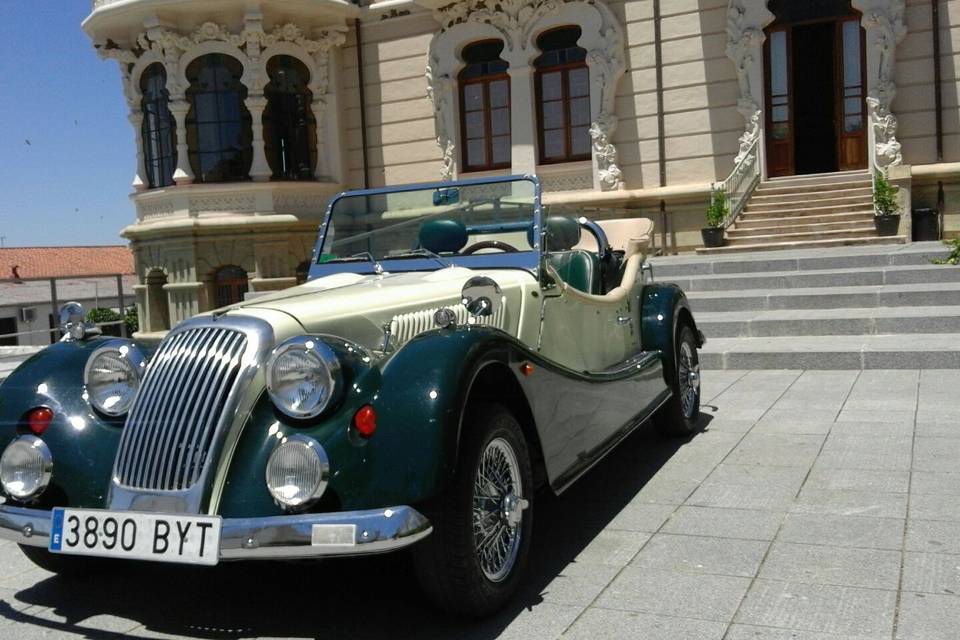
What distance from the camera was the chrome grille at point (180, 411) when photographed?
3.19m

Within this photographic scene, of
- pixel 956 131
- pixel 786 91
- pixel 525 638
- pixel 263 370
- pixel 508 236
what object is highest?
pixel 786 91

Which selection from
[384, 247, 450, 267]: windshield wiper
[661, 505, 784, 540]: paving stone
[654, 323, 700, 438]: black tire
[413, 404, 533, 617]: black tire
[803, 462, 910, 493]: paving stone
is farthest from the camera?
[654, 323, 700, 438]: black tire

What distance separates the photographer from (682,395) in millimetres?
6074

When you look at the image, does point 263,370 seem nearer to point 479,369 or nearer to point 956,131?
point 479,369

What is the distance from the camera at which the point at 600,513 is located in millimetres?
4555

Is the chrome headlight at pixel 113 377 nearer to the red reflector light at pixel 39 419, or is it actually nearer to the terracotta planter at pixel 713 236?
the red reflector light at pixel 39 419

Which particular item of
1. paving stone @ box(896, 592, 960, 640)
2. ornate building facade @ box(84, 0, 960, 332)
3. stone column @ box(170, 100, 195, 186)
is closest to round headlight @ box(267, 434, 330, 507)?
paving stone @ box(896, 592, 960, 640)

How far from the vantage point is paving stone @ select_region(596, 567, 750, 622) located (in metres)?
3.32

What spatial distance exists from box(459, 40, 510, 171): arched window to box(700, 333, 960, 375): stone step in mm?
9197

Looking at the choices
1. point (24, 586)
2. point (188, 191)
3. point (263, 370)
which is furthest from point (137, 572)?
point (188, 191)

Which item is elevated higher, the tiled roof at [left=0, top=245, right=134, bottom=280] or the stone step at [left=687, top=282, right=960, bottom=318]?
the tiled roof at [left=0, top=245, right=134, bottom=280]

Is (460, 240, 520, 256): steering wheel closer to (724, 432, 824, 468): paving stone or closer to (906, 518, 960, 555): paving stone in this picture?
(724, 432, 824, 468): paving stone

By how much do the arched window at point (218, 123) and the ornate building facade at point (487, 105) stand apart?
0.10 ft

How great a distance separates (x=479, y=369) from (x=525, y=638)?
93cm
